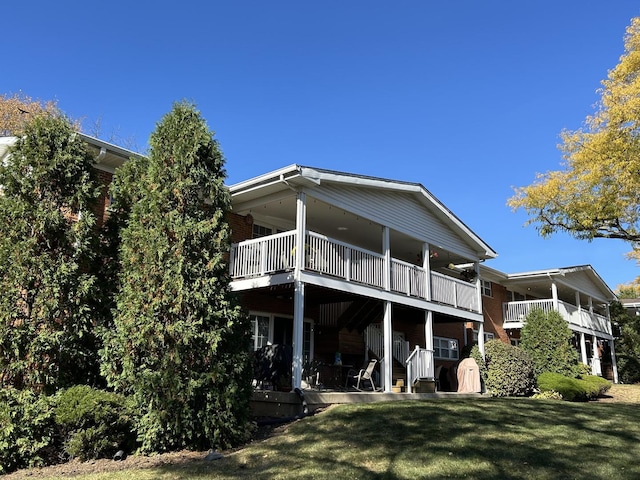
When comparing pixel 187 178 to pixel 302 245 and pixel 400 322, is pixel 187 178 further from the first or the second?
pixel 400 322

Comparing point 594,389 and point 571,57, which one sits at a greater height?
point 571,57

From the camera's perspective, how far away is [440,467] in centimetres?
686

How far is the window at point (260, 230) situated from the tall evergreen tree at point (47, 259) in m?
6.84

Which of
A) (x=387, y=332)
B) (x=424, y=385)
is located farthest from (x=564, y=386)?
(x=387, y=332)

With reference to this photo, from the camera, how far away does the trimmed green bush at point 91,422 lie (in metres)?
7.37

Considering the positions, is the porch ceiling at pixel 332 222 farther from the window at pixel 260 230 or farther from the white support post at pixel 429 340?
the white support post at pixel 429 340

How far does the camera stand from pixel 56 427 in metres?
7.52

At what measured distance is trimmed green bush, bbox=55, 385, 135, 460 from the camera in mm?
7371

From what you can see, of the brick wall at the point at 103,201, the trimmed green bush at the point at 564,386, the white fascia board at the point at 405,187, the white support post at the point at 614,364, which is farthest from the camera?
the white support post at the point at 614,364

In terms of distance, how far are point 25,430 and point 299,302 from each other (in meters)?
5.95

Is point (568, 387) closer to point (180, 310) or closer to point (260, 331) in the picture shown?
point (260, 331)

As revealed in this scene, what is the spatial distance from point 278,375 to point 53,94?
79.6 feet

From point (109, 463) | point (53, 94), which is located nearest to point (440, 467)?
point (109, 463)

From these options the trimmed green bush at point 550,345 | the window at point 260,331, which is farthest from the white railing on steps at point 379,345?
the trimmed green bush at point 550,345
